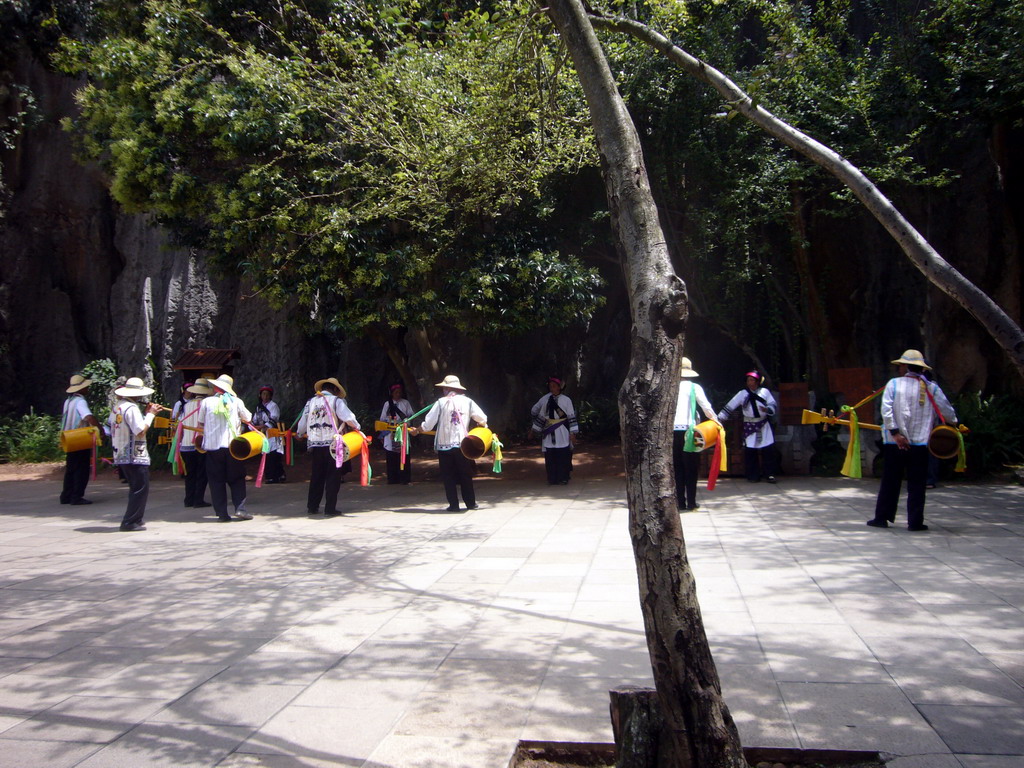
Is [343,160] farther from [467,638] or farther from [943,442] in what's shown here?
[943,442]

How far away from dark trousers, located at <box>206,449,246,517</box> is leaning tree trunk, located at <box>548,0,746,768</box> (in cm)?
774

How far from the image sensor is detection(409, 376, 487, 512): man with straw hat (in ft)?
34.0

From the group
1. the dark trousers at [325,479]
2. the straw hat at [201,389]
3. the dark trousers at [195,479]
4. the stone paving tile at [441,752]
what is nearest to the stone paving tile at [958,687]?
the stone paving tile at [441,752]

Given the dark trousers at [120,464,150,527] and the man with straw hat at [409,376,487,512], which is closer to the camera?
the dark trousers at [120,464,150,527]

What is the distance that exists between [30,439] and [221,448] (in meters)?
10.1

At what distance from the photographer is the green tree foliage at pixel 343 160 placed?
10.7 meters

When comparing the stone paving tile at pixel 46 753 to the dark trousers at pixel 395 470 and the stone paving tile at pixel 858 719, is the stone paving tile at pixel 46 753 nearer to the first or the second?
the stone paving tile at pixel 858 719

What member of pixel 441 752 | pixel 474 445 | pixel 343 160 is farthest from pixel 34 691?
pixel 343 160

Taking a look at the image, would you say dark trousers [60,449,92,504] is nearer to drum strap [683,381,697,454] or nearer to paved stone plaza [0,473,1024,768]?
paved stone plaza [0,473,1024,768]

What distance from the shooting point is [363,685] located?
4.45 metres

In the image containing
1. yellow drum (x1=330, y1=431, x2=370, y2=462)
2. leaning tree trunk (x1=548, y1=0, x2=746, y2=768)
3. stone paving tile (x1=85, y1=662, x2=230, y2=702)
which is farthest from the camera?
yellow drum (x1=330, y1=431, x2=370, y2=462)

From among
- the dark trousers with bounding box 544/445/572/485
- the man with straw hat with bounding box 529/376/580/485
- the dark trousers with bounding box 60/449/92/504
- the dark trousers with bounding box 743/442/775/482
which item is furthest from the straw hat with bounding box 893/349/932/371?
the dark trousers with bounding box 60/449/92/504

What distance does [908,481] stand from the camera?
Result: 8.27 m

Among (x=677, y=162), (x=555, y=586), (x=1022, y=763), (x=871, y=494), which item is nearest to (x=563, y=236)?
(x=677, y=162)
